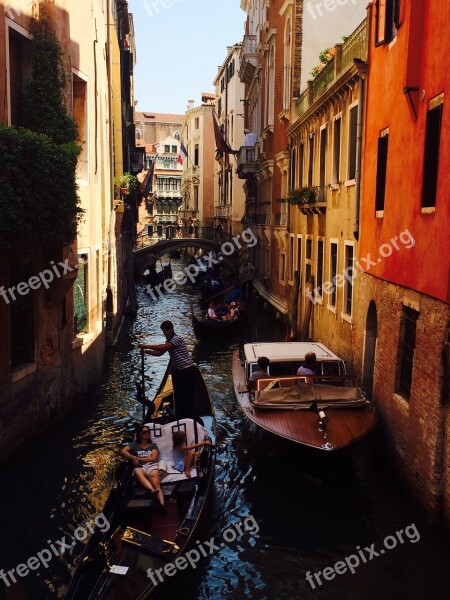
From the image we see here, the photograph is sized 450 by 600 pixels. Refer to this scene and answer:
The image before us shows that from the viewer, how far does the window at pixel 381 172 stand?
32.2 ft

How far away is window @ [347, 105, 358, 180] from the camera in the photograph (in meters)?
12.1

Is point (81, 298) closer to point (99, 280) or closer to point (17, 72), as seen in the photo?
point (99, 280)

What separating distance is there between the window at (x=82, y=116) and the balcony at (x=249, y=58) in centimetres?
1744

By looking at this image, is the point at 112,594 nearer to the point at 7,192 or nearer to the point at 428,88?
the point at 7,192

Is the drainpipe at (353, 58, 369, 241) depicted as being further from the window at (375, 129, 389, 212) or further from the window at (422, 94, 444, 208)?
the window at (422, 94, 444, 208)

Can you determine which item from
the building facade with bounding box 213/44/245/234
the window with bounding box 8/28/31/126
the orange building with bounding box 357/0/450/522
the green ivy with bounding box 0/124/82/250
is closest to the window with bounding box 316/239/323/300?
the orange building with bounding box 357/0/450/522

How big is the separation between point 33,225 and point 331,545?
191 inches

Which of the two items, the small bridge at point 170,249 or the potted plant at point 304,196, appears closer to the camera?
the potted plant at point 304,196

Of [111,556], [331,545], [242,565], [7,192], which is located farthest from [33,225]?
[331,545]

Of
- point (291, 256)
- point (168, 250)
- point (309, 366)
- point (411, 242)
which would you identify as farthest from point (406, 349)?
point (168, 250)

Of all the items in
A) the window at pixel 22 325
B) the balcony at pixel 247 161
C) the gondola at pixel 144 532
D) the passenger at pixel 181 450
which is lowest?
the gondola at pixel 144 532

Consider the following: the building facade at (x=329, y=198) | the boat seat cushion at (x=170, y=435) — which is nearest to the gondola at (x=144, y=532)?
the boat seat cushion at (x=170, y=435)

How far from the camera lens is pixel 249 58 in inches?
1070

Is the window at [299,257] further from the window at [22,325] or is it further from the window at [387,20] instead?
the window at [22,325]
